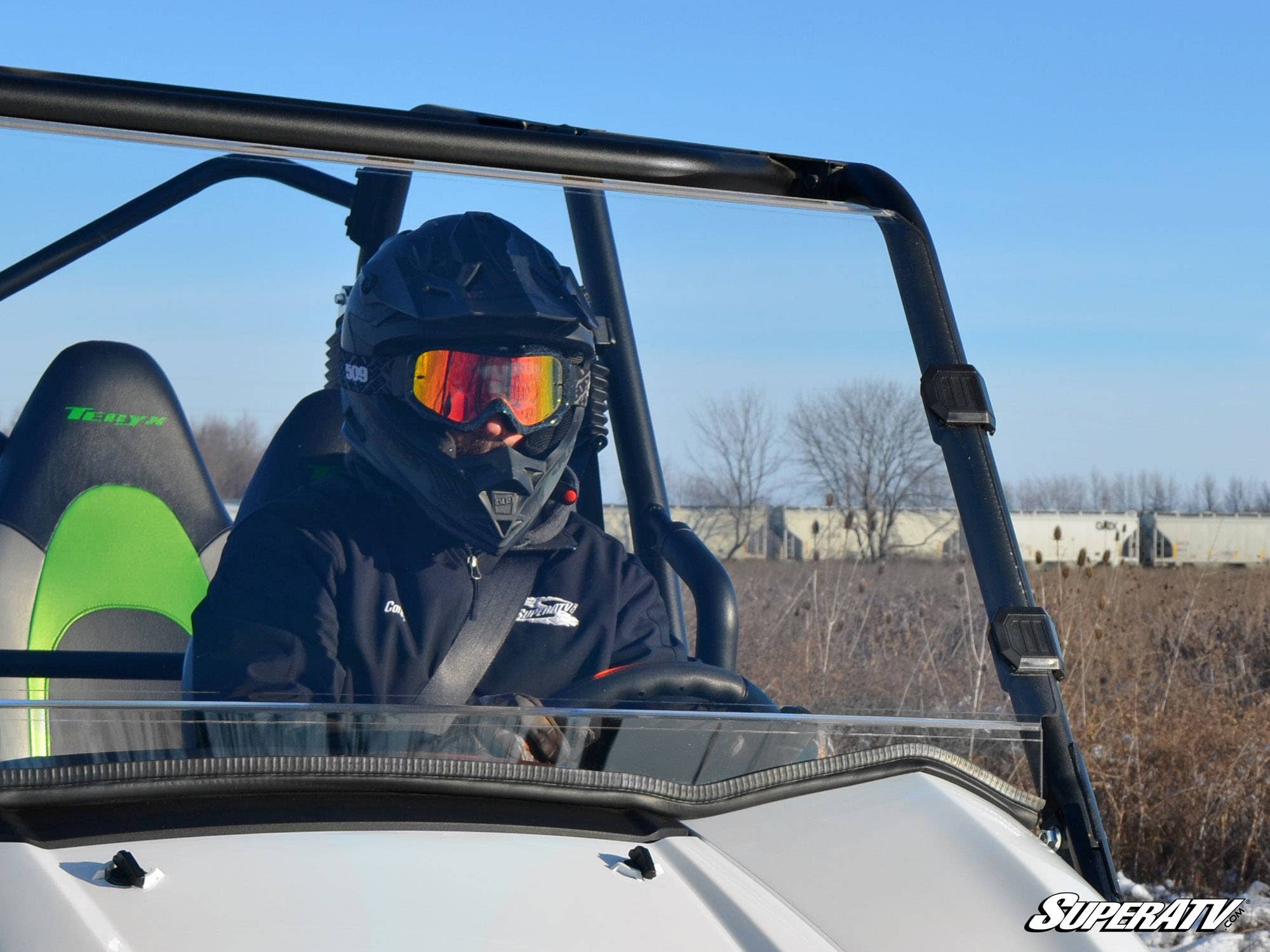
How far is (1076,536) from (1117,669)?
2.81 m

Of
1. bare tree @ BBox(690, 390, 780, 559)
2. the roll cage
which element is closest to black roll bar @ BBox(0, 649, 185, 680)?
the roll cage

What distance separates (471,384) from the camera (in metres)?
1.56

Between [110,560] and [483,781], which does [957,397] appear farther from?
[110,560]

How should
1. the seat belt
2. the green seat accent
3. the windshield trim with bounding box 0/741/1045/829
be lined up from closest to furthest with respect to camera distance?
the windshield trim with bounding box 0/741/1045/829
the seat belt
the green seat accent

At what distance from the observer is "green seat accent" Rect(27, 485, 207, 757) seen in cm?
180

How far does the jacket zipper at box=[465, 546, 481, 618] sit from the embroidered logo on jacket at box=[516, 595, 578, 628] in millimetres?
70

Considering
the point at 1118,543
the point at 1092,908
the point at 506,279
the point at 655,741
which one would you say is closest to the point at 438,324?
the point at 506,279

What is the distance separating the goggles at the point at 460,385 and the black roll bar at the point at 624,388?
0.11 metres

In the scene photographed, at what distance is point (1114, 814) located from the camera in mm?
4539

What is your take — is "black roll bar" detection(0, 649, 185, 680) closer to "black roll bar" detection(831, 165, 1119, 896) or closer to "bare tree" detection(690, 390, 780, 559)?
"bare tree" detection(690, 390, 780, 559)

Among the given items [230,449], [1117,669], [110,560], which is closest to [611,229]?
[230,449]

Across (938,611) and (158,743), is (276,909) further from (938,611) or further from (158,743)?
(938,611)

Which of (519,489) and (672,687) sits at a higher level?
(519,489)

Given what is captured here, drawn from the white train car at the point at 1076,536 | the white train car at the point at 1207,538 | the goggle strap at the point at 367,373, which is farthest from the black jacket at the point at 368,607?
the white train car at the point at 1207,538
